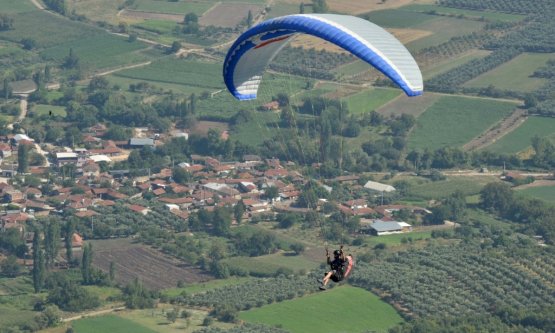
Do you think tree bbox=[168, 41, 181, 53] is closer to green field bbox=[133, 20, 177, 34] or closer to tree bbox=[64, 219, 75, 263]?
green field bbox=[133, 20, 177, 34]

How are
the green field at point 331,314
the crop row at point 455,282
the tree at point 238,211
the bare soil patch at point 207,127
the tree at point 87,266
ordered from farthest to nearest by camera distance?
the bare soil patch at point 207,127 → the tree at point 238,211 → the tree at point 87,266 → the crop row at point 455,282 → the green field at point 331,314

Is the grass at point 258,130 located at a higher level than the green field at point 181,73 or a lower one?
lower

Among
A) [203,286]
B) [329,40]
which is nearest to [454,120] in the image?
[203,286]

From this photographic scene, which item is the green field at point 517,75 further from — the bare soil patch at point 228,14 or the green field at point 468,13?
the bare soil patch at point 228,14

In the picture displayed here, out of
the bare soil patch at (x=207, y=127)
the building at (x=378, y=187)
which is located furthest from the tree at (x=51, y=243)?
the bare soil patch at (x=207, y=127)

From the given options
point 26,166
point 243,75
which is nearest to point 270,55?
point 243,75
